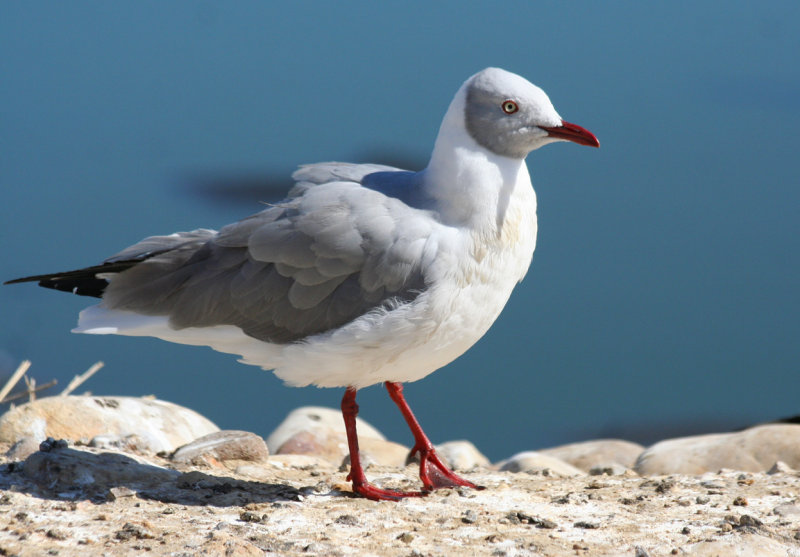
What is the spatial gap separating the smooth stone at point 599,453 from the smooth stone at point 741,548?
3.21m

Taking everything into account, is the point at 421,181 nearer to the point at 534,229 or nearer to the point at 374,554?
the point at 534,229

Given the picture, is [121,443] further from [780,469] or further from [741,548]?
[780,469]

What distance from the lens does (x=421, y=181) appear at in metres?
5.30

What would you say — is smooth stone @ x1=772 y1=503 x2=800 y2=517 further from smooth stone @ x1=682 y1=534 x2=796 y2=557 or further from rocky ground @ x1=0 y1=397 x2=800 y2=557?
smooth stone @ x1=682 y1=534 x2=796 y2=557

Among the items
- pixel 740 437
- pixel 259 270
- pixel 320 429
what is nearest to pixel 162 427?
pixel 320 429

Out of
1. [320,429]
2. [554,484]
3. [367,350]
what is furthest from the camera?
[320,429]

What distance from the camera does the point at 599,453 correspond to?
8.09 m

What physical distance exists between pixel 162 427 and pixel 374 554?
9.90ft

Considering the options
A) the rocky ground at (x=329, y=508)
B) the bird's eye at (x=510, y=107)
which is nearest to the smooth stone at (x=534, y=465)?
the rocky ground at (x=329, y=508)

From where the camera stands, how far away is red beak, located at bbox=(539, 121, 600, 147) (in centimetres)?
502

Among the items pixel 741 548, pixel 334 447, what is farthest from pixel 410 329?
pixel 334 447

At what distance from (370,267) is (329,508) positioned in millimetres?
1375

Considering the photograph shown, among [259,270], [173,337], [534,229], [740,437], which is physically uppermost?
[534,229]

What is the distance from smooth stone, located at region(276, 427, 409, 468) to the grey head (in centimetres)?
305
